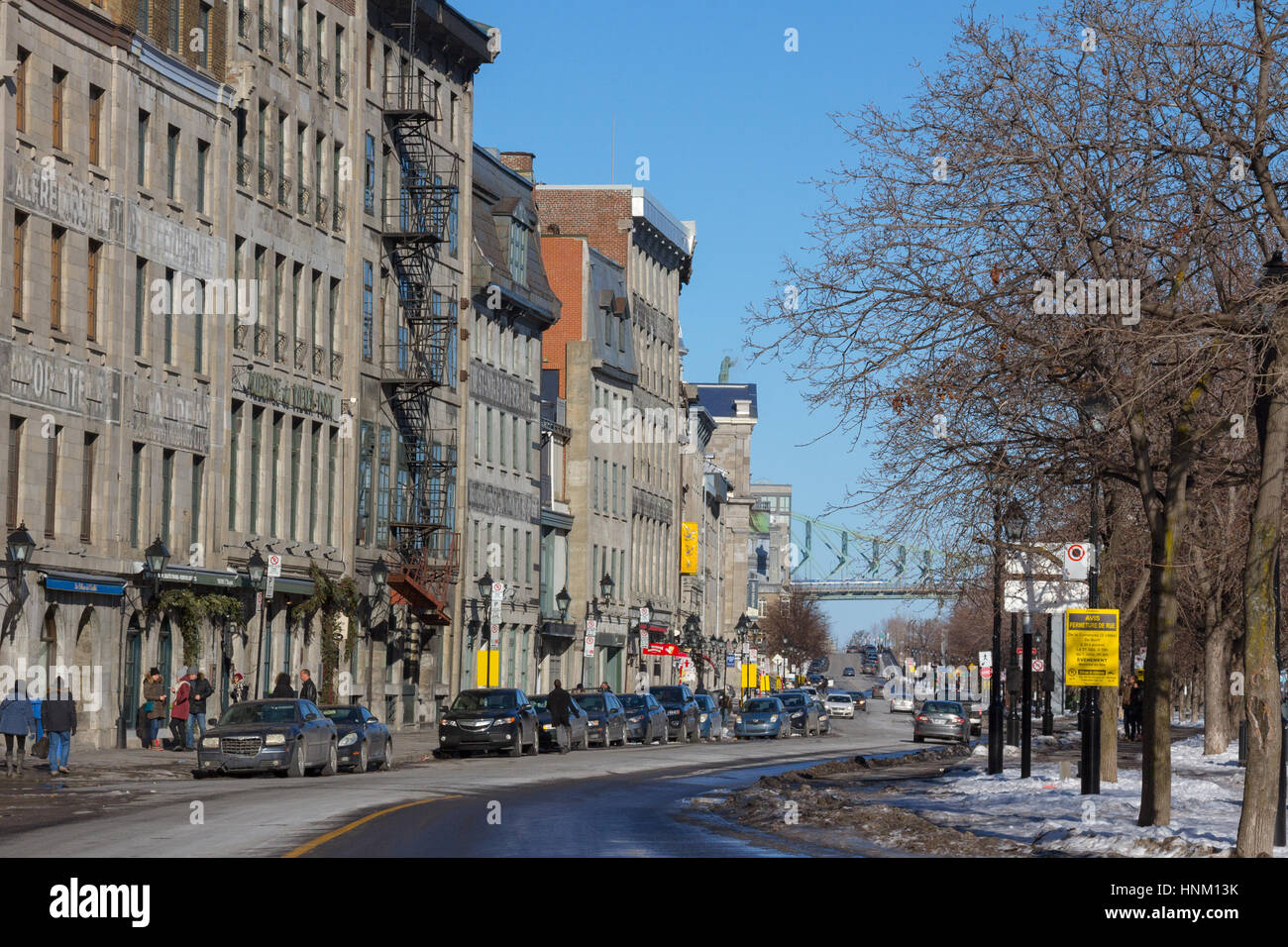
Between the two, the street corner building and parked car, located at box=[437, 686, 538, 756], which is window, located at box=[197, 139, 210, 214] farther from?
parked car, located at box=[437, 686, 538, 756]

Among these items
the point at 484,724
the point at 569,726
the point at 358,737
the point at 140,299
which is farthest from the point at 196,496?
the point at 358,737

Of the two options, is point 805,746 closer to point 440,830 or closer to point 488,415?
point 488,415

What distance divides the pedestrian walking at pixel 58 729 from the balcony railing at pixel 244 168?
19489 millimetres

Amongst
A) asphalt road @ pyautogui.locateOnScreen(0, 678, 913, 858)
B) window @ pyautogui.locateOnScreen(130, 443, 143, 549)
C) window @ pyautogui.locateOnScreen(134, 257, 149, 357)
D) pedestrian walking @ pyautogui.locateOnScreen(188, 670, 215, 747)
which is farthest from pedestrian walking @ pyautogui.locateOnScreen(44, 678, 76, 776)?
window @ pyautogui.locateOnScreen(134, 257, 149, 357)

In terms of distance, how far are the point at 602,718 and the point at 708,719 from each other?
12.3 meters

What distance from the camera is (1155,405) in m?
20.6

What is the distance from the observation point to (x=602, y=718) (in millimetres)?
52188

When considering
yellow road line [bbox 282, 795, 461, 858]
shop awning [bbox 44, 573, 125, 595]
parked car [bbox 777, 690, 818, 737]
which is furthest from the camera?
parked car [bbox 777, 690, 818, 737]

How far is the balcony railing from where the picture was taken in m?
48.2

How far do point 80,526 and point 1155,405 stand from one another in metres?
25.2

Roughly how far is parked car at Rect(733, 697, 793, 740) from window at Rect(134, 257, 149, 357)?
85.5 ft

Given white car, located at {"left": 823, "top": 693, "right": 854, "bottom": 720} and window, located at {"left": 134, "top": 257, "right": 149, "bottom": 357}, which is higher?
window, located at {"left": 134, "top": 257, "right": 149, "bottom": 357}

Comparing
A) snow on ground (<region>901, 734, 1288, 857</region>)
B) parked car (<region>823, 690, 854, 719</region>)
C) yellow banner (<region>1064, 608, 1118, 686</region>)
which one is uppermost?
yellow banner (<region>1064, 608, 1118, 686</region>)

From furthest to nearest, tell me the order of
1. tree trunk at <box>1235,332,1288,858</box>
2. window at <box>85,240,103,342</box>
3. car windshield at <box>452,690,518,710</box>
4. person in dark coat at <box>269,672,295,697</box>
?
car windshield at <box>452,690,518,710</box> → person in dark coat at <box>269,672,295,697</box> → window at <box>85,240,103,342</box> → tree trunk at <box>1235,332,1288,858</box>
